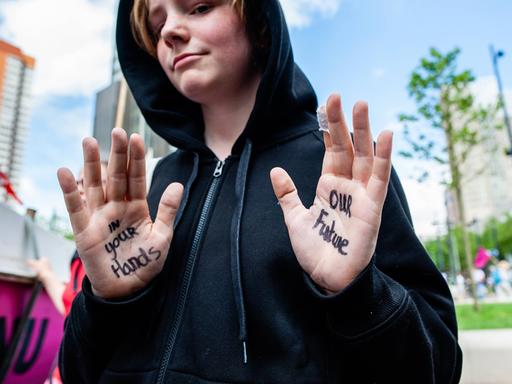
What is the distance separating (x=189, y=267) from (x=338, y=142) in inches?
20.3

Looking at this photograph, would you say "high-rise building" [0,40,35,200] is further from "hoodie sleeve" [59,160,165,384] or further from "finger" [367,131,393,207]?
"finger" [367,131,393,207]

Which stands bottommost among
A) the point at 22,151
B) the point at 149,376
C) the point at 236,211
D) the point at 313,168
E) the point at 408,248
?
the point at 149,376

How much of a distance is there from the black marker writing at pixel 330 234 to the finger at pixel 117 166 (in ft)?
1.67

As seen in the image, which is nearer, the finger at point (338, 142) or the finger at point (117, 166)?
the finger at point (338, 142)

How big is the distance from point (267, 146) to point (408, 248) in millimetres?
518

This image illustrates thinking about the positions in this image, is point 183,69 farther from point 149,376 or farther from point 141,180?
point 149,376

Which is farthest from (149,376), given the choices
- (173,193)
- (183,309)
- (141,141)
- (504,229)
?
(504,229)

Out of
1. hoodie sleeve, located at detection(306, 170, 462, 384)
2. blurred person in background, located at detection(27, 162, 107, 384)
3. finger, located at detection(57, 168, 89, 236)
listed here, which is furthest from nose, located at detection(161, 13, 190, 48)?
blurred person in background, located at detection(27, 162, 107, 384)

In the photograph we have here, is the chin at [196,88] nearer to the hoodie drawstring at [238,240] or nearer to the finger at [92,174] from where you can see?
the hoodie drawstring at [238,240]

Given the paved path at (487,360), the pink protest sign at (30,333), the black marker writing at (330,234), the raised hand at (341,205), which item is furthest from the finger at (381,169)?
the paved path at (487,360)

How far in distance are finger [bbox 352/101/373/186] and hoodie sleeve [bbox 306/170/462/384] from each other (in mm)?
199

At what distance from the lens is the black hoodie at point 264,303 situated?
35.0 inches

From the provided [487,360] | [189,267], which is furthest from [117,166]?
[487,360]

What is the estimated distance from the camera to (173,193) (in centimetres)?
110
